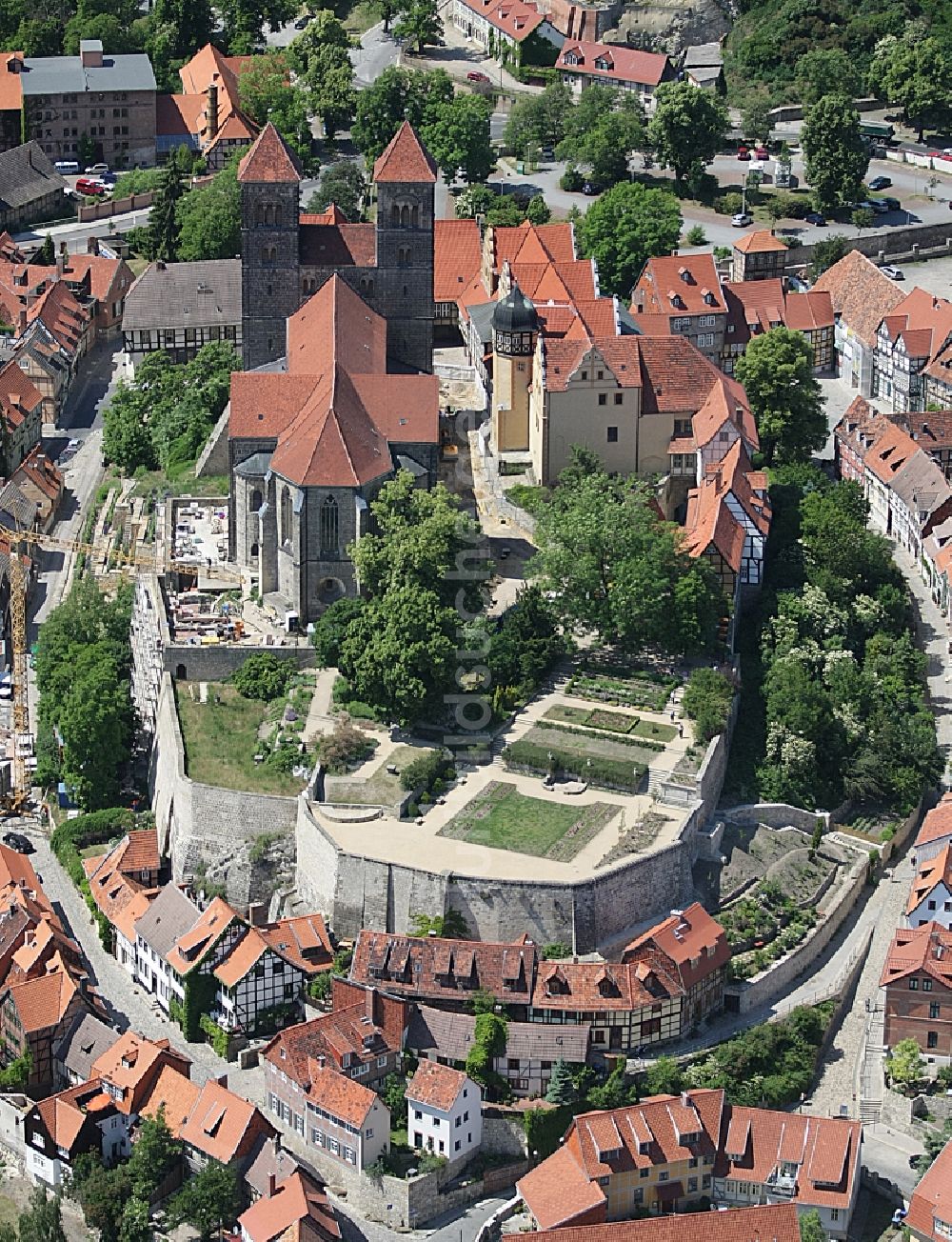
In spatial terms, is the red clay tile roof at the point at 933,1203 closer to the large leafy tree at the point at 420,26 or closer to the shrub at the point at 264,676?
the shrub at the point at 264,676

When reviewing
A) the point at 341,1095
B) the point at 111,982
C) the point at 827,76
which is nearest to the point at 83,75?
the point at 827,76

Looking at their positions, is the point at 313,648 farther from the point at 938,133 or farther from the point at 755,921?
the point at 938,133

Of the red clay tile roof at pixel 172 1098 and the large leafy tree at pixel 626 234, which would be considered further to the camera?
the large leafy tree at pixel 626 234

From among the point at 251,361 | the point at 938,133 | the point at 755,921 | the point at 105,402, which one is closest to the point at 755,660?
the point at 755,921

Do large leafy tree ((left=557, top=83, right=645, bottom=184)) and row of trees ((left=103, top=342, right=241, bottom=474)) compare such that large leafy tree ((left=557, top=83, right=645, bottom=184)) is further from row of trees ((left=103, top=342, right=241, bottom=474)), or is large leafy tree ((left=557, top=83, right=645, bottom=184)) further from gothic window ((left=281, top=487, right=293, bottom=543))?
gothic window ((left=281, top=487, right=293, bottom=543))

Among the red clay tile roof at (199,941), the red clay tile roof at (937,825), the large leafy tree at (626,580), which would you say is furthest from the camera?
the large leafy tree at (626,580)

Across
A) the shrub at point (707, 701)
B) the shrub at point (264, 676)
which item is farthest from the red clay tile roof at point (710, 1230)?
the shrub at point (264, 676)
